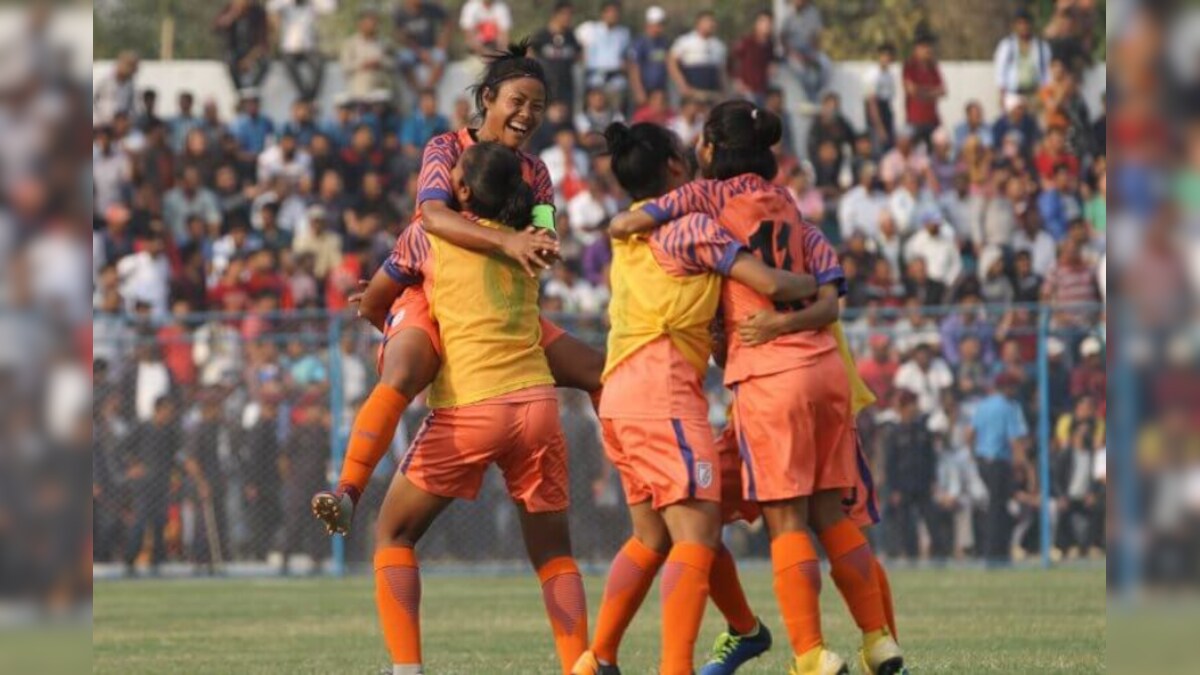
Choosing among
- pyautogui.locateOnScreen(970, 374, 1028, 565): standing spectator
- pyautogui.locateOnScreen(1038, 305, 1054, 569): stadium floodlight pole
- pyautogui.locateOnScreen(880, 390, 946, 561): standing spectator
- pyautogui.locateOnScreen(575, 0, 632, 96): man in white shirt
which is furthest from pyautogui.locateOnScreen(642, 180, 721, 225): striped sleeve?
pyautogui.locateOnScreen(575, 0, 632, 96): man in white shirt

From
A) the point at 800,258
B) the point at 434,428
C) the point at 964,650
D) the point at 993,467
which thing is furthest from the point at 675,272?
the point at 993,467

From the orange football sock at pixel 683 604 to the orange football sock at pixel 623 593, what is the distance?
357 mm

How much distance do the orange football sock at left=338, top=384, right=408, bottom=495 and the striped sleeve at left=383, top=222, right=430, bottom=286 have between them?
41 centimetres

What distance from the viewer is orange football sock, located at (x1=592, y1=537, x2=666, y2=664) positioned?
23.4 ft

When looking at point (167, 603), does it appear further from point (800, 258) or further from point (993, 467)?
point (800, 258)

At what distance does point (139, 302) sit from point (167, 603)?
18.6 ft

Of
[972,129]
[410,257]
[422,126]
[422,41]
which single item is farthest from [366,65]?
[410,257]

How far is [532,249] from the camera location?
6.93 metres

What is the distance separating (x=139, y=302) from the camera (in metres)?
21.0

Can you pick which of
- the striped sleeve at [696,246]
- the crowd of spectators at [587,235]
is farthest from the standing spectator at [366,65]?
the striped sleeve at [696,246]

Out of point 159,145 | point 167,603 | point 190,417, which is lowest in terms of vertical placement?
point 167,603

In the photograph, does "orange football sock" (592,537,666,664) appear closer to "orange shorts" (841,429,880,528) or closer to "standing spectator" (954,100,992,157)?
"orange shorts" (841,429,880,528)

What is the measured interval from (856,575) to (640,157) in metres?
1.60

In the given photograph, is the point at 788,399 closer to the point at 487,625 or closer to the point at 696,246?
the point at 696,246
